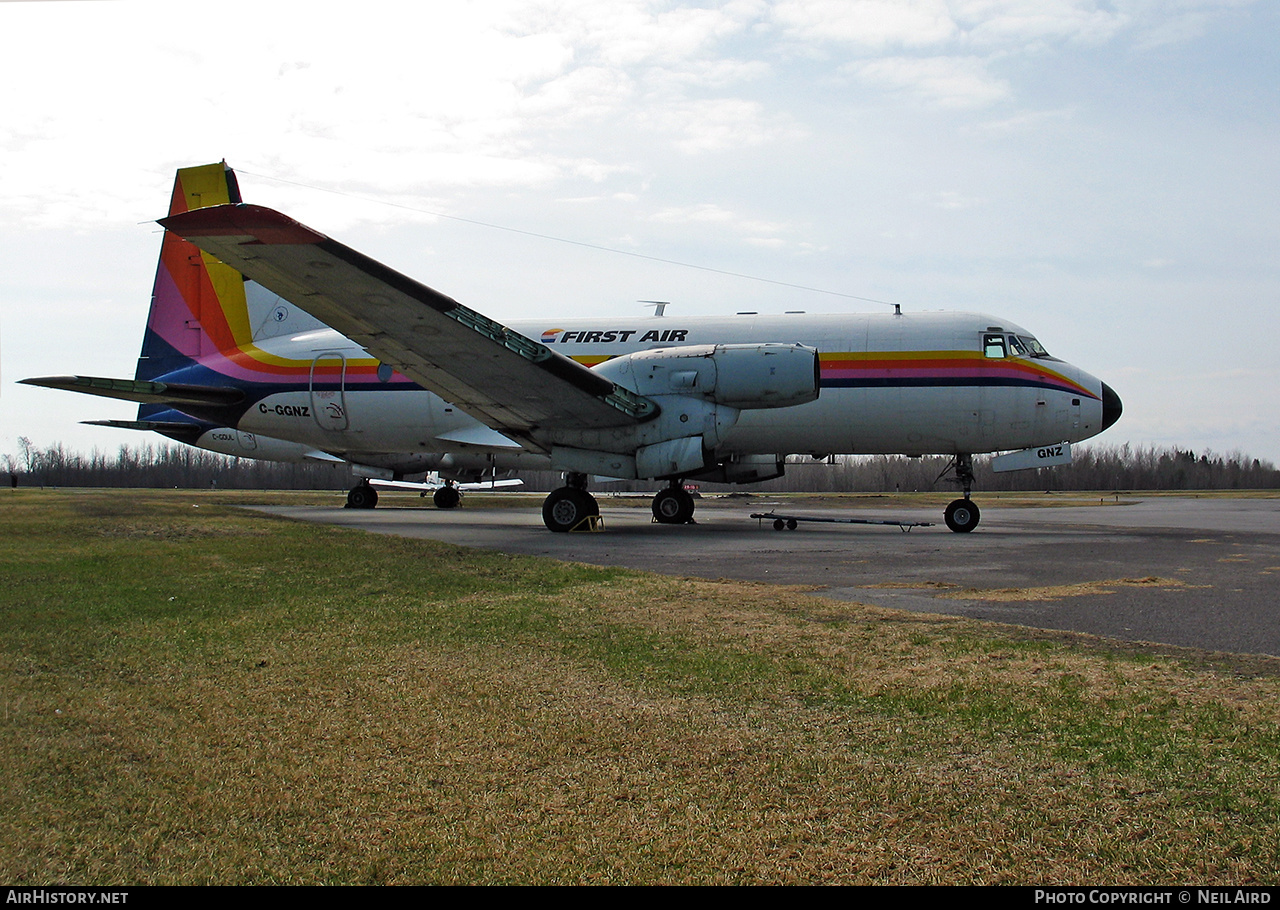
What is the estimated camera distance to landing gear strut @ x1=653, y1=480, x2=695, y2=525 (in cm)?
1875

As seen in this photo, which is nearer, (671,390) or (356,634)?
(356,634)

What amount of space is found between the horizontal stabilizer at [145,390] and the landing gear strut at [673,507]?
1002cm

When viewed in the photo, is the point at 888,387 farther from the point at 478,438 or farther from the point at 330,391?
the point at 330,391

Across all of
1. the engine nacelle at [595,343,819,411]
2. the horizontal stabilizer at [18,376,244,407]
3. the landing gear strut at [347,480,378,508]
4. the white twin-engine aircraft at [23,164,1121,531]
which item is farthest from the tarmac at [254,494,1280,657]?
the landing gear strut at [347,480,378,508]

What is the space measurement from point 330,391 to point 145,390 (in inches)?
153

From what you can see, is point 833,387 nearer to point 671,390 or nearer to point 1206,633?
point 671,390

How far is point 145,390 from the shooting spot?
1895cm

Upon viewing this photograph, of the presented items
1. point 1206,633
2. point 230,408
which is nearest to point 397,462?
point 230,408

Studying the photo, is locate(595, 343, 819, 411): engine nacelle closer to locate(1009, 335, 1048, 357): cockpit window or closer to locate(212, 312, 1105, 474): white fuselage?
locate(212, 312, 1105, 474): white fuselage

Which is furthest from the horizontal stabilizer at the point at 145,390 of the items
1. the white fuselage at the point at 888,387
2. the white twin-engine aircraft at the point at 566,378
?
the white fuselage at the point at 888,387

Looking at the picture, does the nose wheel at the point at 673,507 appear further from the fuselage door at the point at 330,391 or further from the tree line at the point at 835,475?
the tree line at the point at 835,475

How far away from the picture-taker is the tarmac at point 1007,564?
6391 mm
